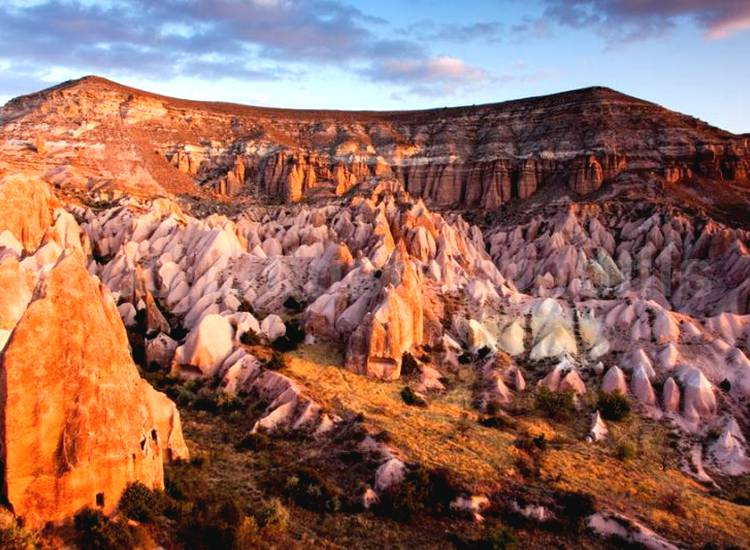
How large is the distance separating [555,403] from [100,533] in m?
22.5

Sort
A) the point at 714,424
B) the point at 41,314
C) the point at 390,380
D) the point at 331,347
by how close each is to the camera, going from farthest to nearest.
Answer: the point at 331,347
the point at 390,380
the point at 714,424
the point at 41,314

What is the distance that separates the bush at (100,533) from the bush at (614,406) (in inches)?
913

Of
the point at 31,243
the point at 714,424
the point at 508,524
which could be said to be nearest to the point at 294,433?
the point at 508,524

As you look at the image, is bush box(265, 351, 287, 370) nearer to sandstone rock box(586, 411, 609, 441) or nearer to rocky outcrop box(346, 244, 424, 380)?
rocky outcrop box(346, 244, 424, 380)

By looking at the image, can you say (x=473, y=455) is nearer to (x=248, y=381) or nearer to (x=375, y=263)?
(x=248, y=381)

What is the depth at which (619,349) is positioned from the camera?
119ft

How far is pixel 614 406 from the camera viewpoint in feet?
102

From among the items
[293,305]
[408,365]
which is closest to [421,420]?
[408,365]

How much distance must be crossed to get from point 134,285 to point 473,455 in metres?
27.8

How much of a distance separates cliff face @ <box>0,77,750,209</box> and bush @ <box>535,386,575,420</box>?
266ft

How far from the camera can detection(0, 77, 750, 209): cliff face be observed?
107 metres

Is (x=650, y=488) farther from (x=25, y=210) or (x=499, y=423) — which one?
(x=25, y=210)

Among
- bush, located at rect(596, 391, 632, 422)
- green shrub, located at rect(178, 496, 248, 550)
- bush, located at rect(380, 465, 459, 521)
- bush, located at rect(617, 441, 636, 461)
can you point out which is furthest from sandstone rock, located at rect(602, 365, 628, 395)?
green shrub, located at rect(178, 496, 248, 550)

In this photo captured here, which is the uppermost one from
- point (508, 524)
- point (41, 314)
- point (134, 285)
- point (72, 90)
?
point (72, 90)
